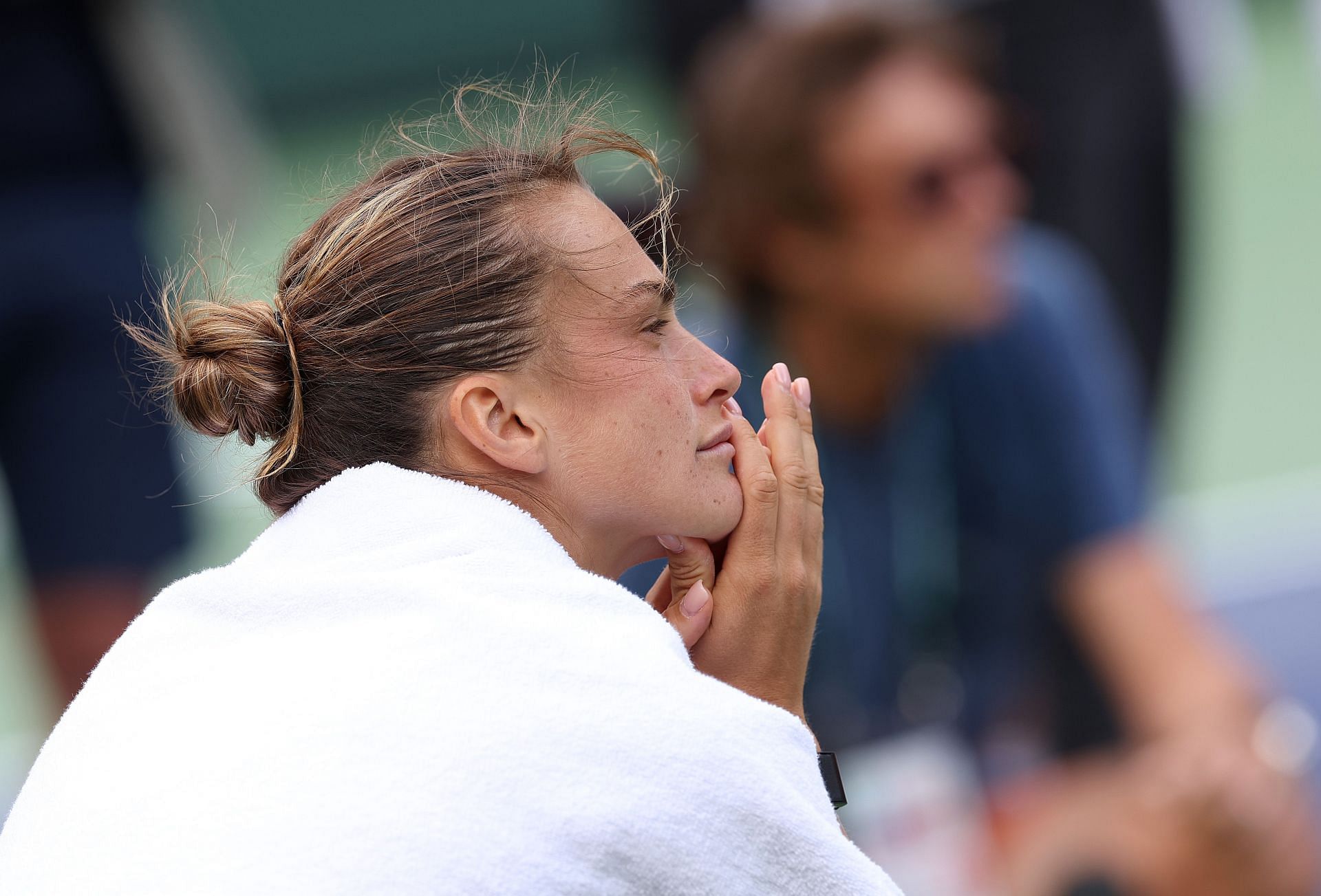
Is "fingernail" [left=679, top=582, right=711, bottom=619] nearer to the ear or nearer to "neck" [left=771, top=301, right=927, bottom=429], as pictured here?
the ear

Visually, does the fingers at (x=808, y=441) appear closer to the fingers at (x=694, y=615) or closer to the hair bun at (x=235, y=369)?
the fingers at (x=694, y=615)

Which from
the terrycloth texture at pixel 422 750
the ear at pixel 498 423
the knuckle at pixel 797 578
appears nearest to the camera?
the terrycloth texture at pixel 422 750

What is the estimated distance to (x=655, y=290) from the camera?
1.13 m

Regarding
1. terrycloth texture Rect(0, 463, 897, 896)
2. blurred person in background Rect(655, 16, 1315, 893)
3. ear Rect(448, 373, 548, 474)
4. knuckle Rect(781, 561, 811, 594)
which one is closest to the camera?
terrycloth texture Rect(0, 463, 897, 896)

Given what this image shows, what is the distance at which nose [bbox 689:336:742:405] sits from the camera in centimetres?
114

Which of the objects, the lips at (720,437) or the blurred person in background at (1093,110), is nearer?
the lips at (720,437)

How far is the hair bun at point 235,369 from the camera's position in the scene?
1069mm

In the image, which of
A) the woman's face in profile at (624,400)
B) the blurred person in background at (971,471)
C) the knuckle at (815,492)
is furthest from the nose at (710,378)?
the blurred person in background at (971,471)

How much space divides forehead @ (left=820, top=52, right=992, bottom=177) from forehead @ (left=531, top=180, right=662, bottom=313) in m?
1.59

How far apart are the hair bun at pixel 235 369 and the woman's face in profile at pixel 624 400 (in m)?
0.23

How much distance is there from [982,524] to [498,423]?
1.89m

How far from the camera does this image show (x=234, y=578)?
0.96 m

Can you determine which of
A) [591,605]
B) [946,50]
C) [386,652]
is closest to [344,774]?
[386,652]

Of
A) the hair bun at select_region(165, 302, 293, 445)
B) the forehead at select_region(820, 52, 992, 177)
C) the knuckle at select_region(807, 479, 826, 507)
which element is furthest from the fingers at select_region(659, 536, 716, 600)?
the forehead at select_region(820, 52, 992, 177)
